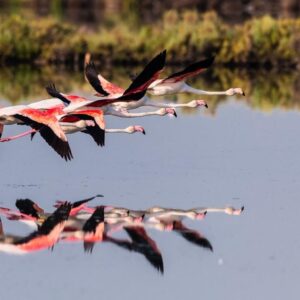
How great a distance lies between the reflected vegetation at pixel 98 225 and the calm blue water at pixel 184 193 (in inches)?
3.1

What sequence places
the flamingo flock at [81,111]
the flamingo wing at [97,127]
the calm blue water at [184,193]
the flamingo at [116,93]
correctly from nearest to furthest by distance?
the calm blue water at [184,193] < the flamingo flock at [81,111] < the flamingo wing at [97,127] < the flamingo at [116,93]

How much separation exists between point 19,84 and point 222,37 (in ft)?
13.7

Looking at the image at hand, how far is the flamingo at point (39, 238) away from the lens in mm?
8789

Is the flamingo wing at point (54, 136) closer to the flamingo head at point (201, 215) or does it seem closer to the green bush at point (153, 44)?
the flamingo head at point (201, 215)

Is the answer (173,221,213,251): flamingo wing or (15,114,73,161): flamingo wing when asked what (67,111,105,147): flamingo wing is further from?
(173,221,213,251): flamingo wing

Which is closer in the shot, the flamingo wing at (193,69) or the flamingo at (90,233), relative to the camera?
the flamingo at (90,233)

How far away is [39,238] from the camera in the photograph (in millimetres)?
9055

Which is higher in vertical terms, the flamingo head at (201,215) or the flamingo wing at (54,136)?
the flamingo wing at (54,136)

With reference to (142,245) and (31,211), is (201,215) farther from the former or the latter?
(31,211)

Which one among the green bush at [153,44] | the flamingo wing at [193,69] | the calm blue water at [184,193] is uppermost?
the flamingo wing at [193,69]

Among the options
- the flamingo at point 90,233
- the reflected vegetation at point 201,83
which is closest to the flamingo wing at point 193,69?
the flamingo at point 90,233

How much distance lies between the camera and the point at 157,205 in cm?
1004

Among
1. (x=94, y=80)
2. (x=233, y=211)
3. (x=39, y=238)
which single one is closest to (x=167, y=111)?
(x=94, y=80)

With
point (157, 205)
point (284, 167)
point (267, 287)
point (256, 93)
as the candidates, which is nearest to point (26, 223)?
point (157, 205)
